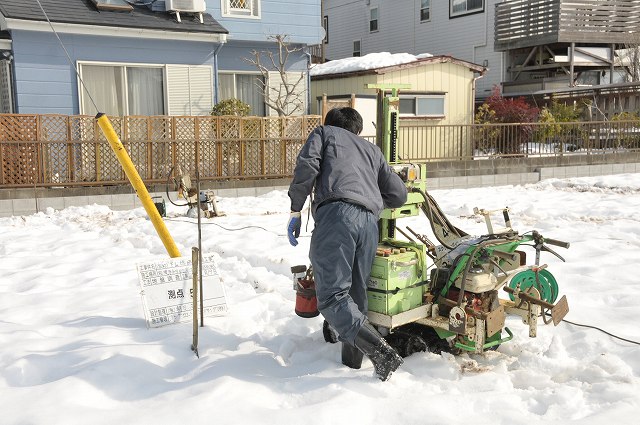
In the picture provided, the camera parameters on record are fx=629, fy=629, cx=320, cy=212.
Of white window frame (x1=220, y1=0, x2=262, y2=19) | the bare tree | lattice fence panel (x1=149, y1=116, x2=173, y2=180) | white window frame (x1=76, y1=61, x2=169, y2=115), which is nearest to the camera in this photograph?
lattice fence panel (x1=149, y1=116, x2=173, y2=180)

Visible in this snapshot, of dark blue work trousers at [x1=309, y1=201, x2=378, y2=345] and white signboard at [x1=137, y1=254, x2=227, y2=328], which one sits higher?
dark blue work trousers at [x1=309, y1=201, x2=378, y2=345]

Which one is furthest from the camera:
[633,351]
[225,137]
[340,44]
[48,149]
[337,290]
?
[340,44]

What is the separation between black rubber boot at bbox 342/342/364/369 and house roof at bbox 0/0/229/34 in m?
11.3

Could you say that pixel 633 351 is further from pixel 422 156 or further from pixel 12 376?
pixel 422 156

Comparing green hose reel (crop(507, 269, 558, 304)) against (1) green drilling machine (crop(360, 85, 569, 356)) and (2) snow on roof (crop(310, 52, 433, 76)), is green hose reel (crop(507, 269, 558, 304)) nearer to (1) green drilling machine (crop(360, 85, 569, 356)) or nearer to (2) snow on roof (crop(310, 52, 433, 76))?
(1) green drilling machine (crop(360, 85, 569, 356))

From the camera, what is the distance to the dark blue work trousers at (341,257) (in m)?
3.85

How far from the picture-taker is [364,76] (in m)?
17.7

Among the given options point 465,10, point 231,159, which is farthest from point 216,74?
point 465,10

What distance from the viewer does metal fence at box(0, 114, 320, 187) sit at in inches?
466

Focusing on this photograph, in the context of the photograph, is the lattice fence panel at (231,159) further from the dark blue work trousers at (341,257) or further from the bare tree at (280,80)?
the dark blue work trousers at (341,257)

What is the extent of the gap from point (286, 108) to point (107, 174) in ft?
19.4

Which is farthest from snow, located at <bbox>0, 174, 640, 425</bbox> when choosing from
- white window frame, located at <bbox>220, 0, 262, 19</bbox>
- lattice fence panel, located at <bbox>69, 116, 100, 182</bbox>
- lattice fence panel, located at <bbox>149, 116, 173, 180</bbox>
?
white window frame, located at <bbox>220, 0, 262, 19</bbox>

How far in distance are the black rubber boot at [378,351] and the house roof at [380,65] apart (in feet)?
46.4

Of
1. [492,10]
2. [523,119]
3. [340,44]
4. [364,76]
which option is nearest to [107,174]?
[364,76]
